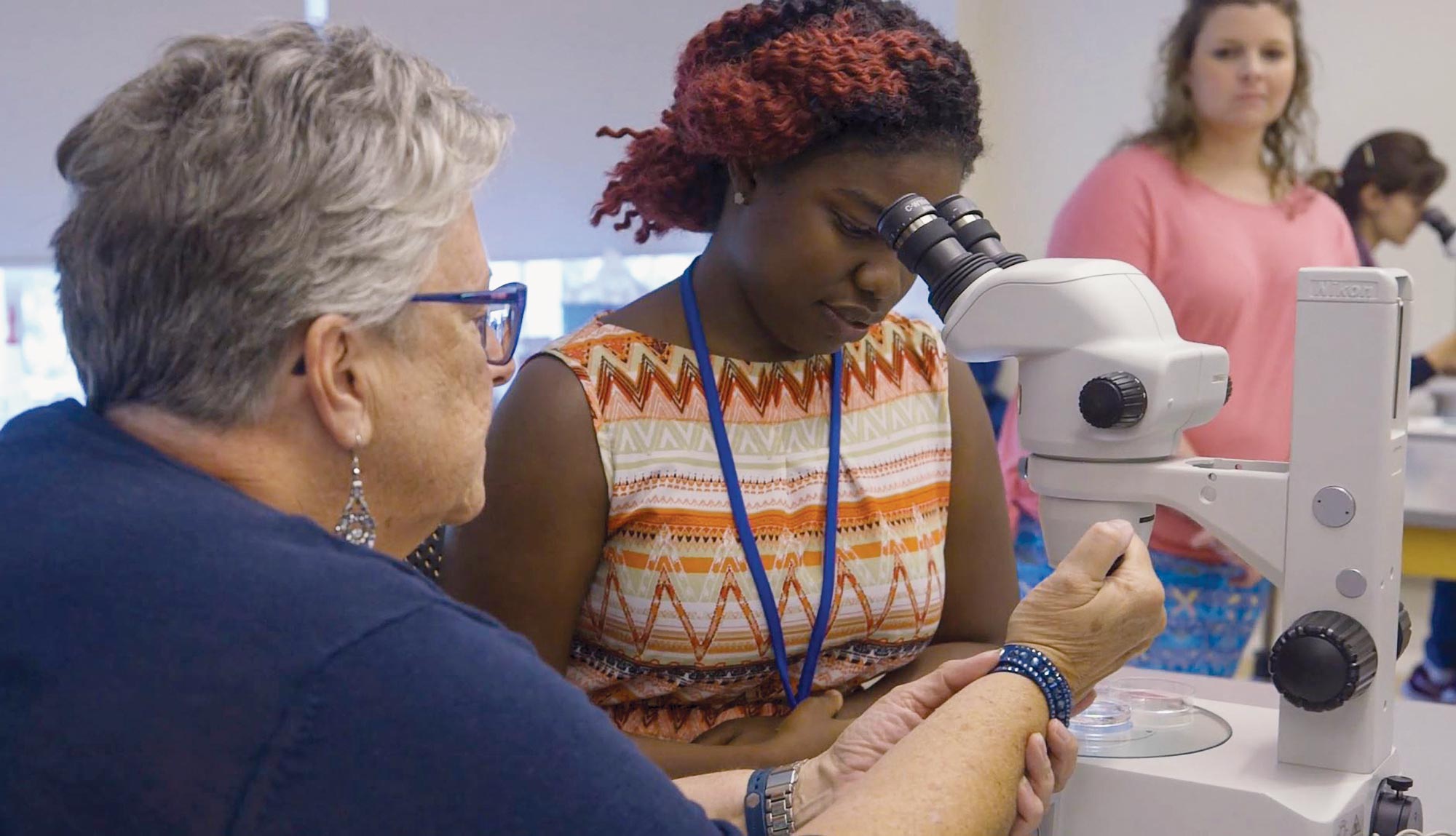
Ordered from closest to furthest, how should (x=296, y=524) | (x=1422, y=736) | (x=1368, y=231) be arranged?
(x=296, y=524)
(x=1422, y=736)
(x=1368, y=231)

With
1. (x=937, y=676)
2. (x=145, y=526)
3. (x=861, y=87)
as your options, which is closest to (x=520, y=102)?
(x=861, y=87)

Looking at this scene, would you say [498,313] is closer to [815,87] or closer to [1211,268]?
[815,87]

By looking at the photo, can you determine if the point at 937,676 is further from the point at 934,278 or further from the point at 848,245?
the point at 848,245

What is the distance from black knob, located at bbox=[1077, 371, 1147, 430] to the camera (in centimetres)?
104

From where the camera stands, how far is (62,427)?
85 cm

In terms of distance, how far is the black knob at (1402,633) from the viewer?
1131 mm

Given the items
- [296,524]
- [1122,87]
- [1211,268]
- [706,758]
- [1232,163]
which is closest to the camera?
[296,524]

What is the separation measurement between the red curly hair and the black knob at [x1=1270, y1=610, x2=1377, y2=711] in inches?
24.6

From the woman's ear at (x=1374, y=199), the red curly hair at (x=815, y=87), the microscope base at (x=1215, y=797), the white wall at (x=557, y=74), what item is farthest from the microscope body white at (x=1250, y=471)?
the woman's ear at (x=1374, y=199)

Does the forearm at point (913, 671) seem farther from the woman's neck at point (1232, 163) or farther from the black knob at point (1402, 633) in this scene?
the woman's neck at point (1232, 163)

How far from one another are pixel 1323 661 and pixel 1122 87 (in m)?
3.83

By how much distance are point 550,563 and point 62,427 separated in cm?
58

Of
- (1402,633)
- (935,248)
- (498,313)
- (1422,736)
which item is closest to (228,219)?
(498,313)

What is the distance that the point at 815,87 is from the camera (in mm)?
1382
